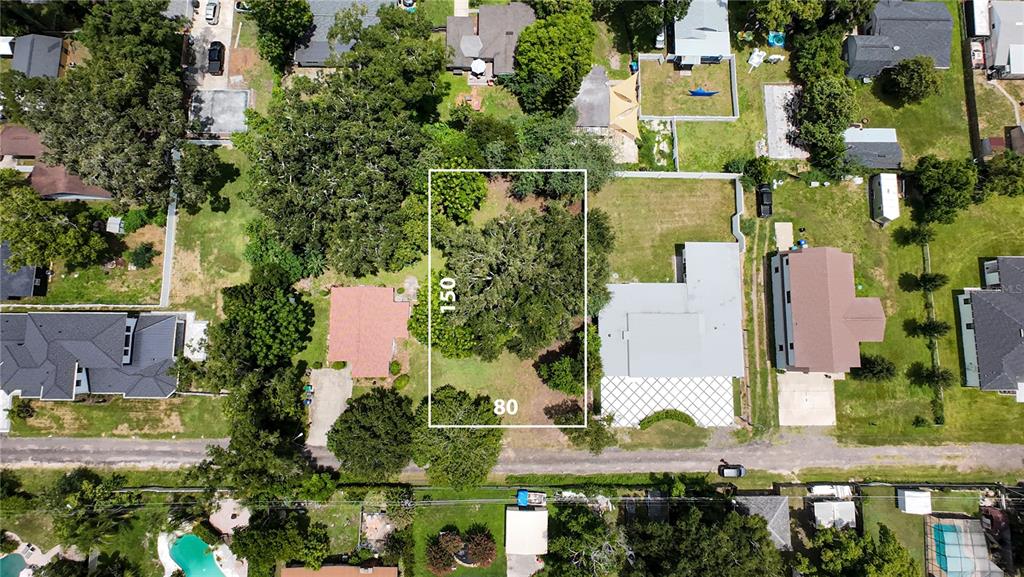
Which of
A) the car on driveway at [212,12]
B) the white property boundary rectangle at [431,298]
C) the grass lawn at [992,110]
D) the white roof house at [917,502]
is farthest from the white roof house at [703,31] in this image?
the car on driveway at [212,12]

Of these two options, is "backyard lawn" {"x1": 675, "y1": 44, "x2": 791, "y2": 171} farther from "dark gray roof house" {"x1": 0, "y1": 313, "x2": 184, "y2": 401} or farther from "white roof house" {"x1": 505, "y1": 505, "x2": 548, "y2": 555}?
"dark gray roof house" {"x1": 0, "y1": 313, "x2": 184, "y2": 401}

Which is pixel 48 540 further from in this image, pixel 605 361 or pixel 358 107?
pixel 605 361

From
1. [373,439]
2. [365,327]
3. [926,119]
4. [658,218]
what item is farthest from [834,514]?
[365,327]

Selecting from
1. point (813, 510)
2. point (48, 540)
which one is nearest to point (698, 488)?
point (813, 510)

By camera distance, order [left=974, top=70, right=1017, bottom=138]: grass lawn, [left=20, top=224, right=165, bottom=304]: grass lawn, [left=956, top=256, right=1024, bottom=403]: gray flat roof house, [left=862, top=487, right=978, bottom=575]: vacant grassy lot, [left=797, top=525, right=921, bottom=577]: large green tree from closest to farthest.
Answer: [left=797, top=525, right=921, bottom=577]: large green tree, [left=956, top=256, right=1024, bottom=403]: gray flat roof house, [left=862, top=487, right=978, bottom=575]: vacant grassy lot, [left=20, top=224, right=165, bottom=304]: grass lawn, [left=974, top=70, right=1017, bottom=138]: grass lawn

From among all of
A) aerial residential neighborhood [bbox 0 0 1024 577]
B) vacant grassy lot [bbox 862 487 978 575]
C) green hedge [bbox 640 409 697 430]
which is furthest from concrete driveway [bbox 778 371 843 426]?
green hedge [bbox 640 409 697 430]

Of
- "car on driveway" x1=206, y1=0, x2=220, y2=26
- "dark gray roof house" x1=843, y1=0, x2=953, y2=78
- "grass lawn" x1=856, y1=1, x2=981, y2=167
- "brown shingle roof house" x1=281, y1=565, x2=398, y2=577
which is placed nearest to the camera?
"brown shingle roof house" x1=281, y1=565, x2=398, y2=577
